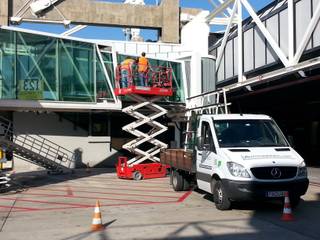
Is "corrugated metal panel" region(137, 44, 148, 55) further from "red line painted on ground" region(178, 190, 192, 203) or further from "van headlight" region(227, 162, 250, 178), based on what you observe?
"van headlight" region(227, 162, 250, 178)

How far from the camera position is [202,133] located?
543 inches

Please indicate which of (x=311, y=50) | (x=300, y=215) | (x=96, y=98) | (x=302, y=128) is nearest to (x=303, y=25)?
(x=311, y=50)

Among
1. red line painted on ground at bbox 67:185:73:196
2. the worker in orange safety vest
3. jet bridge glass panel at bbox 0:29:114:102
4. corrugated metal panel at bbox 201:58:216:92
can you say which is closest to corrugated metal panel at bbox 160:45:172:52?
corrugated metal panel at bbox 201:58:216:92

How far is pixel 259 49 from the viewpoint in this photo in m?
27.9

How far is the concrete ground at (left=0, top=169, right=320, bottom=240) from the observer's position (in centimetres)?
959

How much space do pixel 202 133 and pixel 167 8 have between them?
100 ft

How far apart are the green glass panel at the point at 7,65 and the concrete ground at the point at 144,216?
23.1ft

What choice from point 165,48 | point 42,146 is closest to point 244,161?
point 42,146

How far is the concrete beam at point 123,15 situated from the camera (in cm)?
4206

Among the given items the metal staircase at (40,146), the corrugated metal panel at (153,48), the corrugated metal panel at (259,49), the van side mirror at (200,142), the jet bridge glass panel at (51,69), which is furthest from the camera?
the corrugated metal panel at (153,48)

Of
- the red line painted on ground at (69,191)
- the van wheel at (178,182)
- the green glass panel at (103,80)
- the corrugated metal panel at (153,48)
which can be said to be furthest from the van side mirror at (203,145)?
the corrugated metal panel at (153,48)

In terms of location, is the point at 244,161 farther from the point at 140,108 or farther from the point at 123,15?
the point at 123,15

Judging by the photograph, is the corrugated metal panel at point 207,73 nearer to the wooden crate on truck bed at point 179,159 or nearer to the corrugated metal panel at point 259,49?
the corrugated metal panel at point 259,49

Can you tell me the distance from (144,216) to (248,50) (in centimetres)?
1947
